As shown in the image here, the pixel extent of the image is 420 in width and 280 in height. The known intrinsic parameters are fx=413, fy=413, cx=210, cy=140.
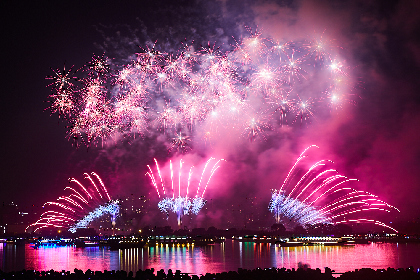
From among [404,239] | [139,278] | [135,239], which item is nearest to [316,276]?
[139,278]

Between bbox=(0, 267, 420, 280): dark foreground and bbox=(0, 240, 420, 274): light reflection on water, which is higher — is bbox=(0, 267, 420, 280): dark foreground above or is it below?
above

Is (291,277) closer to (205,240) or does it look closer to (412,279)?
(412,279)

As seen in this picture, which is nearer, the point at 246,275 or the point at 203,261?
the point at 246,275

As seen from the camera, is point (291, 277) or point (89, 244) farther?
point (89, 244)

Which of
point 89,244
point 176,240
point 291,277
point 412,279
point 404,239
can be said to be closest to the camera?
point 412,279

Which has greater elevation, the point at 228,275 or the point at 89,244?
the point at 228,275

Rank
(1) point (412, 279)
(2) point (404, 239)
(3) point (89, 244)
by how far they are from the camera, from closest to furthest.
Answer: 1. (1) point (412, 279)
2. (3) point (89, 244)
3. (2) point (404, 239)

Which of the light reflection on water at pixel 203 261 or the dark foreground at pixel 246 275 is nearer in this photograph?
the dark foreground at pixel 246 275

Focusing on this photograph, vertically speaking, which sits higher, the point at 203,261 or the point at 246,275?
the point at 246,275

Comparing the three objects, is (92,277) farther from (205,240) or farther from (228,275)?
(205,240)

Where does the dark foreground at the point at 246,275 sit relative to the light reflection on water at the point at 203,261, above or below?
above

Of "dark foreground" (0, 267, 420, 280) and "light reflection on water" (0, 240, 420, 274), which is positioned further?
"light reflection on water" (0, 240, 420, 274)
